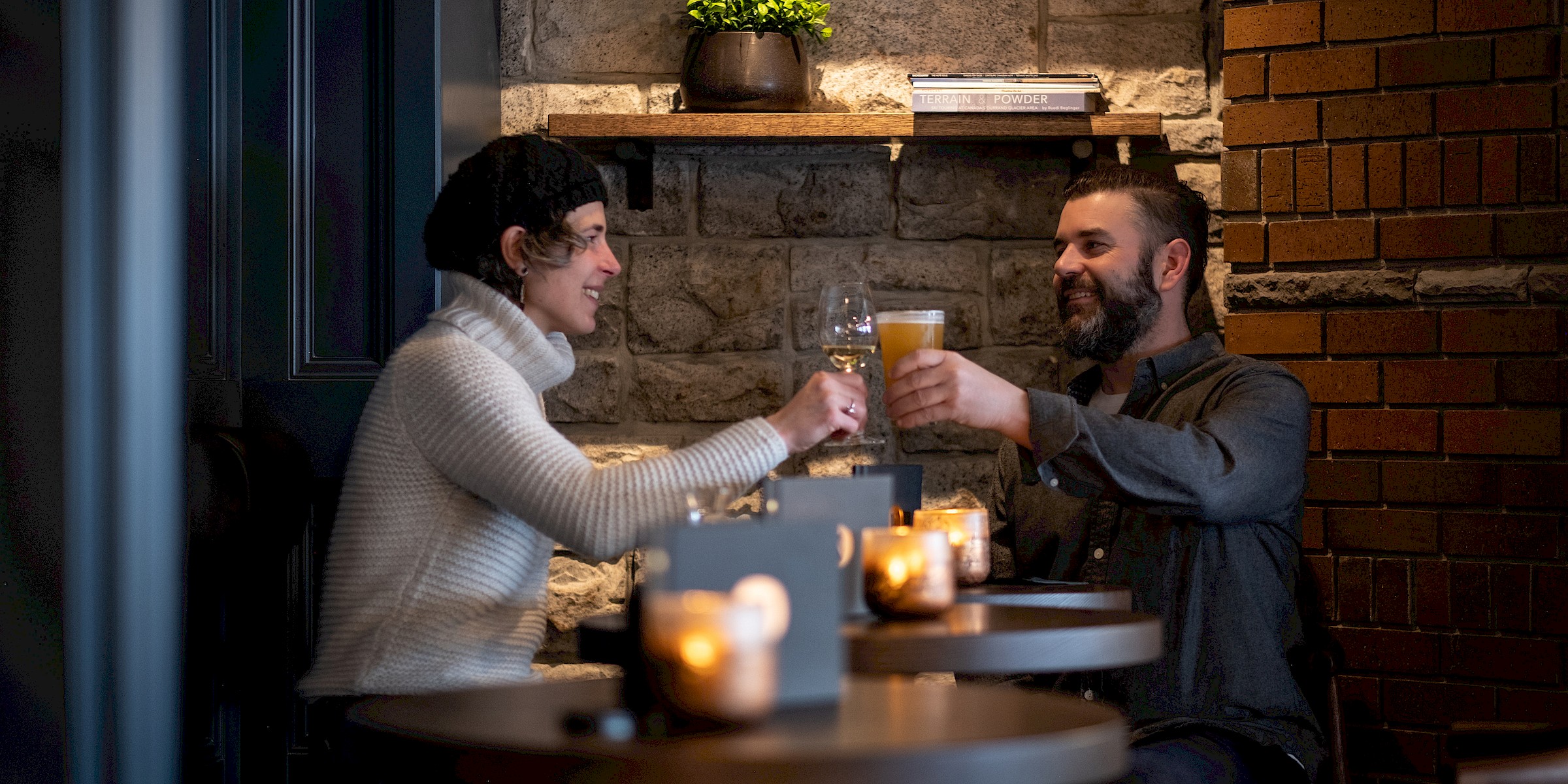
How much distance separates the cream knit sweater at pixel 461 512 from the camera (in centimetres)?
163

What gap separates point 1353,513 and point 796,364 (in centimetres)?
110

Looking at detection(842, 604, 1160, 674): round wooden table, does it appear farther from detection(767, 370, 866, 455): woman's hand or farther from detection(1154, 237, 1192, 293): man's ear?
detection(1154, 237, 1192, 293): man's ear

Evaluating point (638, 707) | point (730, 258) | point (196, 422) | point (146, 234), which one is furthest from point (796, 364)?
point (638, 707)

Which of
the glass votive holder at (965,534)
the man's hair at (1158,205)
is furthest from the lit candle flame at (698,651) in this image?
the man's hair at (1158,205)

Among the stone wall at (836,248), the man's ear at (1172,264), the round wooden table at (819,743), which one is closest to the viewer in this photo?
the round wooden table at (819,743)

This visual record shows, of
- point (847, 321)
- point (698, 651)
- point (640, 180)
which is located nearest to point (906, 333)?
point (847, 321)

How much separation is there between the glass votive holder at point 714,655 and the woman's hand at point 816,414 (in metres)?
0.82

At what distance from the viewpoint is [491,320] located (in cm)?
189

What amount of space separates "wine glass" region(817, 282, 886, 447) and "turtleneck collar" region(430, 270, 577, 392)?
40 centimetres

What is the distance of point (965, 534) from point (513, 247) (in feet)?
2.61

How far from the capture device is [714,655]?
0.92 meters

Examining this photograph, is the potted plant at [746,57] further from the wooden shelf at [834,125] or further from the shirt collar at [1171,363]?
the shirt collar at [1171,363]

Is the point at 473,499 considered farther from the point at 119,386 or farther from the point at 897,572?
the point at 897,572

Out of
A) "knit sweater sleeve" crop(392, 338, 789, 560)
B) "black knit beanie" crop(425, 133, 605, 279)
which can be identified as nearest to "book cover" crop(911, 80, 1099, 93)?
"black knit beanie" crop(425, 133, 605, 279)
